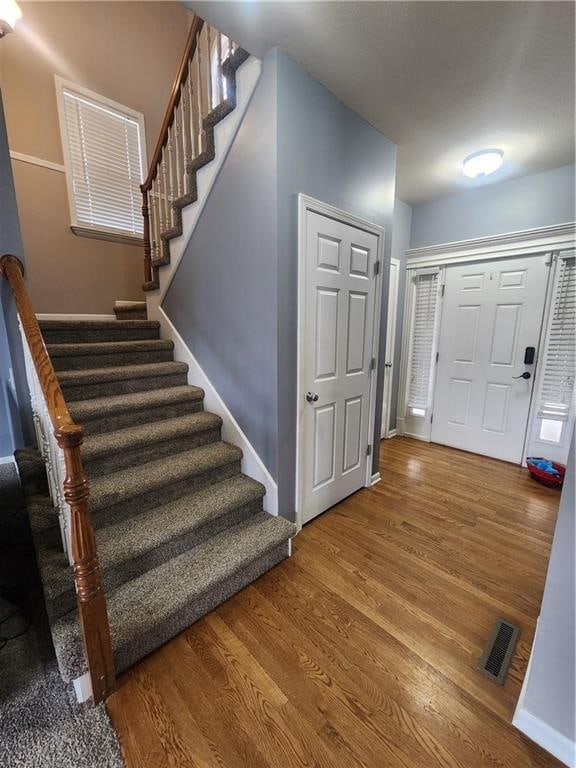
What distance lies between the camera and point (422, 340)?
3838mm

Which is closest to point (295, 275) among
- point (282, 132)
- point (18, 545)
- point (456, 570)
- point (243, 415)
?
point (282, 132)

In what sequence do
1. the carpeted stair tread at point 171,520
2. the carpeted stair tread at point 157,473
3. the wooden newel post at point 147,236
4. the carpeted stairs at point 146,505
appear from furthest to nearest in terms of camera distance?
the wooden newel post at point 147,236 → the carpeted stair tread at point 157,473 → the carpeted stair tread at point 171,520 → the carpeted stairs at point 146,505

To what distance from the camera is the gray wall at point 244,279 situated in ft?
5.83

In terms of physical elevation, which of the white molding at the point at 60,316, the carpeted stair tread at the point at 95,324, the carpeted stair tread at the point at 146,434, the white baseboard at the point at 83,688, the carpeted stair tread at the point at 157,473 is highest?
the white molding at the point at 60,316

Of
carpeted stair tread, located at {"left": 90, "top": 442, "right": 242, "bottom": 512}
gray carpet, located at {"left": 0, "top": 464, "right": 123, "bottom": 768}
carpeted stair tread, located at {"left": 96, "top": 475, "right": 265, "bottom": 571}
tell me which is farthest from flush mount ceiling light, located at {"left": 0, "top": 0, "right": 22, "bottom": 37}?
gray carpet, located at {"left": 0, "top": 464, "right": 123, "bottom": 768}

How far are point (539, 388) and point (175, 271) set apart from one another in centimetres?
346

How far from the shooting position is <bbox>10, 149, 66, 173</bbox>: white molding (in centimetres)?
283

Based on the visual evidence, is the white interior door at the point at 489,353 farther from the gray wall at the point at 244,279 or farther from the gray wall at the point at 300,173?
the gray wall at the point at 244,279

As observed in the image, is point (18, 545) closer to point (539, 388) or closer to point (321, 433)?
point (321, 433)

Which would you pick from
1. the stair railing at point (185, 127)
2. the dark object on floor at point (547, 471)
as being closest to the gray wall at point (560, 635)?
the dark object on floor at point (547, 471)

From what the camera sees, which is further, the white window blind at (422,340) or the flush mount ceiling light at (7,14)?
the white window blind at (422,340)

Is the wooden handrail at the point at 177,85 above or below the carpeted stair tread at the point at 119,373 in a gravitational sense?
above

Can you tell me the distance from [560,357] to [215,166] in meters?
3.29

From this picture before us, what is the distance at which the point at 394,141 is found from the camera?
2.47 m
